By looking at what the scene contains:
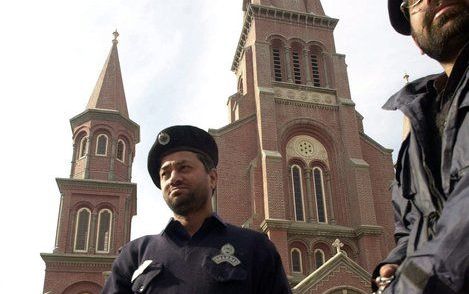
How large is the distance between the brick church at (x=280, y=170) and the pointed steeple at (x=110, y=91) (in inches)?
4.9

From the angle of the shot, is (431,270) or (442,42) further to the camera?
(442,42)

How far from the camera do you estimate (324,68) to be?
26.8 metres

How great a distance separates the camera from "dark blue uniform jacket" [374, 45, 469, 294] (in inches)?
39.2

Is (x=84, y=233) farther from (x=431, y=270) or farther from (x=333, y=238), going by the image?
(x=431, y=270)

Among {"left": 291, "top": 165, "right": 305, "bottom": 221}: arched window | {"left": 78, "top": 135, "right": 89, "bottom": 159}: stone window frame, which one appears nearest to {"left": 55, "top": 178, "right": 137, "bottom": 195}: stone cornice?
{"left": 78, "top": 135, "right": 89, "bottom": 159}: stone window frame

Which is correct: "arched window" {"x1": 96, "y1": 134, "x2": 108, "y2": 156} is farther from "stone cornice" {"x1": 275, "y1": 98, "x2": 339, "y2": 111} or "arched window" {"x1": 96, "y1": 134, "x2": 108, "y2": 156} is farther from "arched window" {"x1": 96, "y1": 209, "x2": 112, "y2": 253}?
"stone cornice" {"x1": 275, "y1": 98, "x2": 339, "y2": 111}

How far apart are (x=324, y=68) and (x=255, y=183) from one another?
8.15 meters

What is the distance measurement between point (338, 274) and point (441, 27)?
17250 mm

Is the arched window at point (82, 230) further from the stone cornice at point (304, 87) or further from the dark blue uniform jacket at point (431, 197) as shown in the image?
the dark blue uniform jacket at point (431, 197)

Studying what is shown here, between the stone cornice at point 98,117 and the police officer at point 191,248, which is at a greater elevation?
the stone cornice at point 98,117

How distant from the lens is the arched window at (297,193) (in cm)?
2221

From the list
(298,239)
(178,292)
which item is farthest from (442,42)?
(298,239)

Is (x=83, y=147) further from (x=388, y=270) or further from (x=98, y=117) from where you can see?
(x=388, y=270)

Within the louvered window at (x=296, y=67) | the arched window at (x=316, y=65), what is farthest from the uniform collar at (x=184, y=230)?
the arched window at (x=316, y=65)
